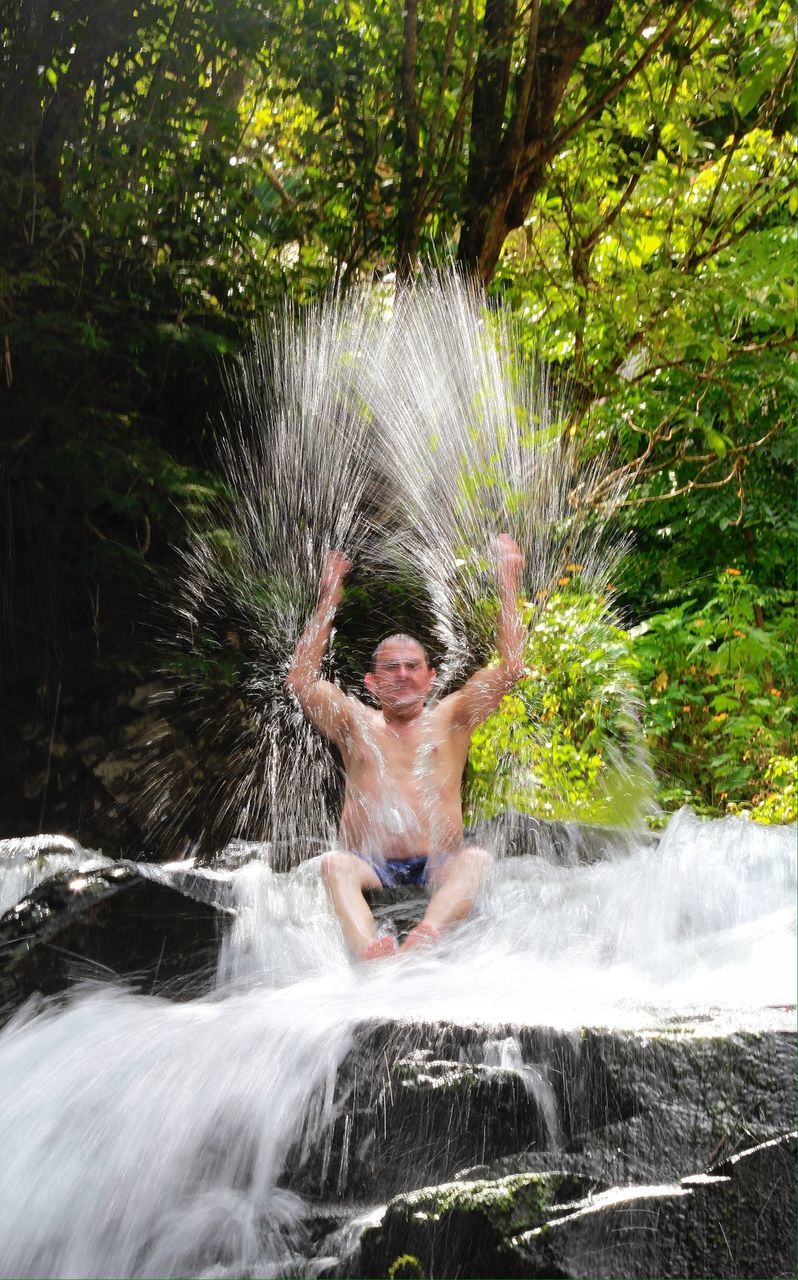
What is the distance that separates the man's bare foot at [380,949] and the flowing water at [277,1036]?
36 millimetres

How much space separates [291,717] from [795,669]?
6.28ft

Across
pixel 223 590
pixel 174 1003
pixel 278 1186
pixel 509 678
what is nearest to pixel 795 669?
pixel 509 678

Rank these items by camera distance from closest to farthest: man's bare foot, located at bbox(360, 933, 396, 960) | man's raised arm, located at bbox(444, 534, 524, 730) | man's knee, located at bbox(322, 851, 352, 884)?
man's bare foot, located at bbox(360, 933, 396, 960) → man's knee, located at bbox(322, 851, 352, 884) → man's raised arm, located at bbox(444, 534, 524, 730)

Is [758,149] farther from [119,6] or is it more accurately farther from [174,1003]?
[174,1003]

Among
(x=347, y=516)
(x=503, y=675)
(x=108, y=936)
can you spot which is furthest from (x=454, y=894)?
(x=347, y=516)

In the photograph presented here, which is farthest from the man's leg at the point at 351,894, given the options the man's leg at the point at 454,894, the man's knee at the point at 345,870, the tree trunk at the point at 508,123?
the tree trunk at the point at 508,123

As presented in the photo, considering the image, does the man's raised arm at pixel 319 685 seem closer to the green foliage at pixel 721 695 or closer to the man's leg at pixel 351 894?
the man's leg at pixel 351 894

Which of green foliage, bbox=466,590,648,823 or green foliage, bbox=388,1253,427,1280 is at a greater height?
green foliage, bbox=466,590,648,823

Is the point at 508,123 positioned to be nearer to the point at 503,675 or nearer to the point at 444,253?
the point at 444,253

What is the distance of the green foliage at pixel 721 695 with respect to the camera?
3809 mm

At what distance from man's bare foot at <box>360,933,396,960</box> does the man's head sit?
0.74m

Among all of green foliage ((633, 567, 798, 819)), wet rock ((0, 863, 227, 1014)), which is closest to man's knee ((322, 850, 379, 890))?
wet rock ((0, 863, 227, 1014))

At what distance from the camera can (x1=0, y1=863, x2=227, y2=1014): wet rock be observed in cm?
232

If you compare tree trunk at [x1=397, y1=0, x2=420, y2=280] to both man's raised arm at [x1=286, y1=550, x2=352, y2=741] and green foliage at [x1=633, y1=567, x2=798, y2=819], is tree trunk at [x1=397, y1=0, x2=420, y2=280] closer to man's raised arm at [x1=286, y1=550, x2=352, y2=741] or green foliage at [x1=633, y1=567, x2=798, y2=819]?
man's raised arm at [x1=286, y1=550, x2=352, y2=741]
